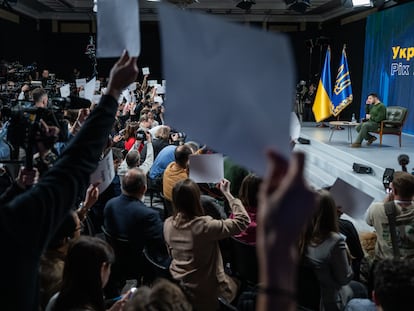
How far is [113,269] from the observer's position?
9.32 feet

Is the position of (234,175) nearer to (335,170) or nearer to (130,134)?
(130,134)

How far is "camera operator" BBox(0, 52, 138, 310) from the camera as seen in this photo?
979 mm

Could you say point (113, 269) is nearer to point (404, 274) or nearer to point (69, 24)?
point (404, 274)

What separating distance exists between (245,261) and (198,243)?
1.18 feet

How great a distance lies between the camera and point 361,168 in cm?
686

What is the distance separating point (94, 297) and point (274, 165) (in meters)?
1.18

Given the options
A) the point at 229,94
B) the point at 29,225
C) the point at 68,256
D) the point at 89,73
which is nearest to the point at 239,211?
the point at 68,256

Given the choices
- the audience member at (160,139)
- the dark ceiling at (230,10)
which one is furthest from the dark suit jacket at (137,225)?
the dark ceiling at (230,10)

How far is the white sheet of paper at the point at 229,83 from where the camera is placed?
25.5 inches

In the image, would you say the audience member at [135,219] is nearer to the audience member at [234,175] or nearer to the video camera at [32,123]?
the video camera at [32,123]

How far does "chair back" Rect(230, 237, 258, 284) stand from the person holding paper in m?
0.17

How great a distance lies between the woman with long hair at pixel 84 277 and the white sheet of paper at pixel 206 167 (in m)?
1.30

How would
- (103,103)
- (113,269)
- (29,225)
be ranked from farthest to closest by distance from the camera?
(113,269)
(103,103)
(29,225)

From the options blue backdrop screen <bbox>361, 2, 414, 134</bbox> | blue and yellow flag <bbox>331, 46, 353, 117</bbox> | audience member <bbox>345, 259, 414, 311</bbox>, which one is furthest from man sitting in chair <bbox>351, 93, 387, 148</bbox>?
audience member <bbox>345, 259, 414, 311</bbox>
